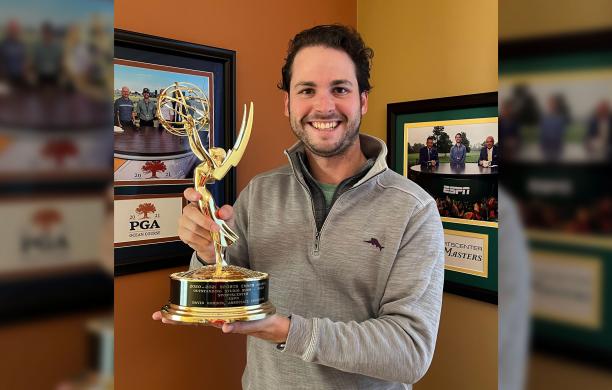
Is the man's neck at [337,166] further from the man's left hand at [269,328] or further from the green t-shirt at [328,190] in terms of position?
the man's left hand at [269,328]

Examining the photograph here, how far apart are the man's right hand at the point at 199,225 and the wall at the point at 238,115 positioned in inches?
14.2

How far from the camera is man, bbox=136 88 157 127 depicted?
4.56ft

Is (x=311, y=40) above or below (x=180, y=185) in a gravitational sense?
above

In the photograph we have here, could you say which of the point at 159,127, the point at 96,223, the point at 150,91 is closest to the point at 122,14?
the point at 150,91

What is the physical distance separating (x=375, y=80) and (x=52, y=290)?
6.16 ft

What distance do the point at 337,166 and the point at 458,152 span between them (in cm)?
46

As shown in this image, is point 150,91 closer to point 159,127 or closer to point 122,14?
point 159,127

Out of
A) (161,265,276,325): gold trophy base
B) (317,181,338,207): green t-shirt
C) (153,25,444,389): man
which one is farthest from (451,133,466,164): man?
(161,265,276,325): gold trophy base

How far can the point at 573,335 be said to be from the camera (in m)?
0.11

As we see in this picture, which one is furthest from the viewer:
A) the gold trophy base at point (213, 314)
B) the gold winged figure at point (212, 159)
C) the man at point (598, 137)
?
the gold winged figure at point (212, 159)

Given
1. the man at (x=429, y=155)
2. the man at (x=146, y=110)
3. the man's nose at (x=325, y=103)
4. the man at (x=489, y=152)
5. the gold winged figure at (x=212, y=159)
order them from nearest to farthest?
the gold winged figure at (x=212, y=159), the man's nose at (x=325, y=103), the man at (x=146, y=110), the man at (x=489, y=152), the man at (x=429, y=155)

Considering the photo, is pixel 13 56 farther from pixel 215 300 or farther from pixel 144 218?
pixel 144 218

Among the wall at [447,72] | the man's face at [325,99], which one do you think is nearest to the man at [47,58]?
the man's face at [325,99]

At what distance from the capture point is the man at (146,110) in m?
1.39
